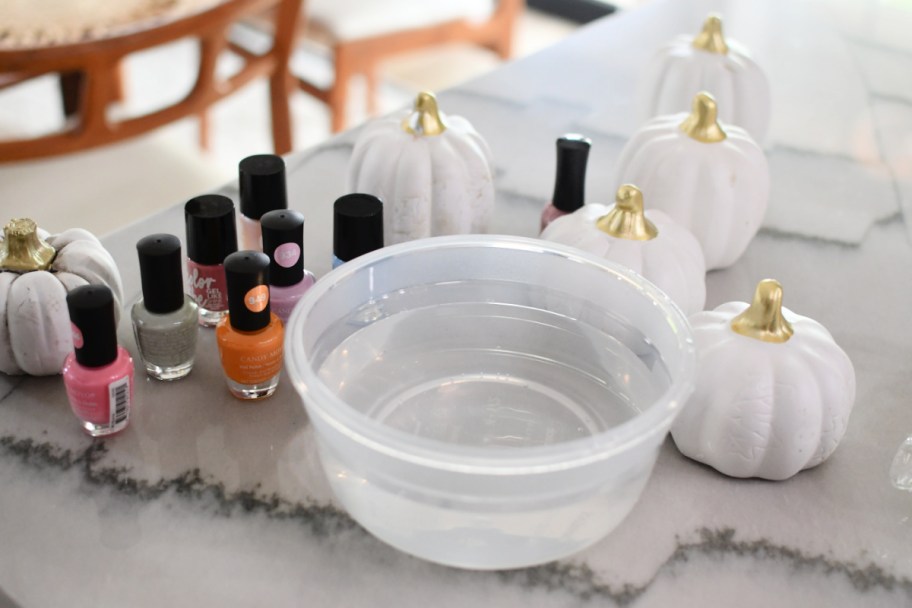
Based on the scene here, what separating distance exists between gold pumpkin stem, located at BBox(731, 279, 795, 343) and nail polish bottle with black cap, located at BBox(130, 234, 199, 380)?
0.33m

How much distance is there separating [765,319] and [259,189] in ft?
1.12

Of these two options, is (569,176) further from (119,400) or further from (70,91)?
(70,91)

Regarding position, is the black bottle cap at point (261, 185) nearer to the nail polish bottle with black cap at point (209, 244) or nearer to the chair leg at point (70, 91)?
the nail polish bottle with black cap at point (209, 244)

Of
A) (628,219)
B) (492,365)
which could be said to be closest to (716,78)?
(628,219)

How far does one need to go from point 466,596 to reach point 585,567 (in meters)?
0.07

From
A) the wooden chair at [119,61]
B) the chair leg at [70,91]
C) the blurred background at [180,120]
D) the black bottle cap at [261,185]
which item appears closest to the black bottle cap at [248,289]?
the black bottle cap at [261,185]

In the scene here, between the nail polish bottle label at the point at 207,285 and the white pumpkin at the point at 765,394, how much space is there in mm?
311

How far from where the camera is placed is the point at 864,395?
690 millimetres

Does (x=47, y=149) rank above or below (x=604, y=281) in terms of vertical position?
below

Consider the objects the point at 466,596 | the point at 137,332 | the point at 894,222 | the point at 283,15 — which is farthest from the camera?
the point at 283,15

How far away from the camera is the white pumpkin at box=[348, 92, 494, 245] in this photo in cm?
72

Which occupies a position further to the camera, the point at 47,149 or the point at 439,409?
the point at 47,149

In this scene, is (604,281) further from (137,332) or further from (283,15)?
(283,15)

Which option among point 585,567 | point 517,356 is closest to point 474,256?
point 517,356
